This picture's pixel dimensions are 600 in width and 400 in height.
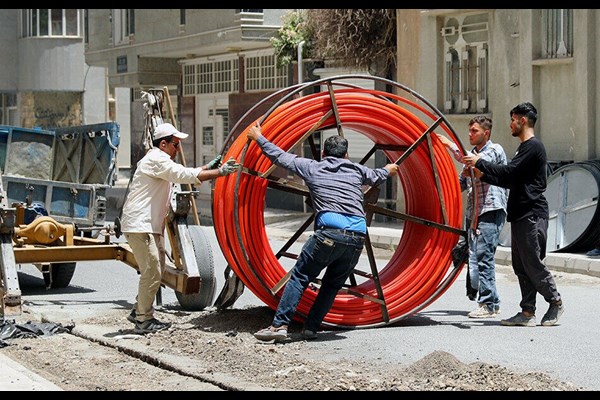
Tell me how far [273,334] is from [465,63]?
12586 millimetres

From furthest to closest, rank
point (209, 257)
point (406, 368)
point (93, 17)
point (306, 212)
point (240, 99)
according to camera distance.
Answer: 1. point (93, 17)
2. point (240, 99)
3. point (306, 212)
4. point (209, 257)
5. point (406, 368)

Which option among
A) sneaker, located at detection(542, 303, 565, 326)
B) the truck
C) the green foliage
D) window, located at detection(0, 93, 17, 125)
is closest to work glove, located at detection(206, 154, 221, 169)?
the truck

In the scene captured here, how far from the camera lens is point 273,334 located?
9.88 meters

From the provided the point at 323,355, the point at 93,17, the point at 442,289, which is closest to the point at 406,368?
the point at 323,355

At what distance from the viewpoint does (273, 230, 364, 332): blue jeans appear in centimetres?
988

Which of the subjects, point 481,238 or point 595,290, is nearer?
point 481,238

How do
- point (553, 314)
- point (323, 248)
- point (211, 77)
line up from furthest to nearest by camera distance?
point (211, 77)
point (553, 314)
point (323, 248)

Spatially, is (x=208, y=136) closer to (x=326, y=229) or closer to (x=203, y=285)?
(x=203, y=285)

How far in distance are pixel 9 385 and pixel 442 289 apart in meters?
4.43

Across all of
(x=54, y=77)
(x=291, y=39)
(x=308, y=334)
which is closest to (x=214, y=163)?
(x=308, y=334)

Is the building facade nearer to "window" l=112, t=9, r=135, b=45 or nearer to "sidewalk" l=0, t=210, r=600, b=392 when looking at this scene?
"window" l=112, t=9, r=135, b=45

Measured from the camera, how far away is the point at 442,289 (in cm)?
1108

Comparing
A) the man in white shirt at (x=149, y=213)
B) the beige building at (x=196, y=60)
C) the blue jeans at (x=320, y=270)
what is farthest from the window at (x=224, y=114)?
the blue jeans at (x=320, y=270)
